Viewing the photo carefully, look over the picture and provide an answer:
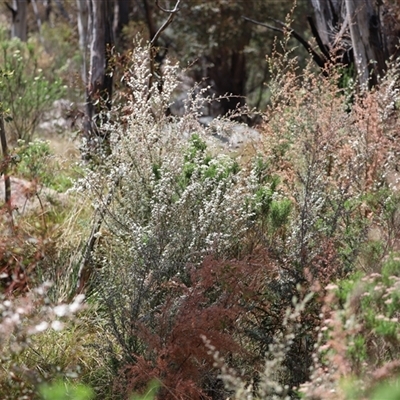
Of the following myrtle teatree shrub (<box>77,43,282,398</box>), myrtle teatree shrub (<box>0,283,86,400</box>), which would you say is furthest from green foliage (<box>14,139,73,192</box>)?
myrtle teatree shrub (<box>0,283,86,400</box>)

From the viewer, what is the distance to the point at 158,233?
4031mm

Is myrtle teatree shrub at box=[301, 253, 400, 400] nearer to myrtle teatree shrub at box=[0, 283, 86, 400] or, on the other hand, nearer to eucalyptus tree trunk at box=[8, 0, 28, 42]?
myrtle teatree shrub at box=[0, 283, 86, 400]

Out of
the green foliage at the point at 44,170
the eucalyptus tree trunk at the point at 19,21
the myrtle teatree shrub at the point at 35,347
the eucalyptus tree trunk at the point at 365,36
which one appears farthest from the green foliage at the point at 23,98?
the eucalyptus tree trunk at the point at 19,21

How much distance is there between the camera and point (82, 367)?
4.08m

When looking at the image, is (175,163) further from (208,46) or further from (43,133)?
(208,46)

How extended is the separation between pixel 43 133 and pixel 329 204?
21.4ft

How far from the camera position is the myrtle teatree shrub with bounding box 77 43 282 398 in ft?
12.4

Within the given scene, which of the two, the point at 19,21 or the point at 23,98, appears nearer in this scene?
the point at 23,98

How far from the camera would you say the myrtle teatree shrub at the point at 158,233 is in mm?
3770

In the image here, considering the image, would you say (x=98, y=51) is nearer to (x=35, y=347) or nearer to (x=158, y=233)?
(x=158, y=233)

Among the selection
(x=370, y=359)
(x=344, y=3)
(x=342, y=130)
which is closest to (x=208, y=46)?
(x=344, y=3)

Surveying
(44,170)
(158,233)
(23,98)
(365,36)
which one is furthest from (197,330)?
(23,98)

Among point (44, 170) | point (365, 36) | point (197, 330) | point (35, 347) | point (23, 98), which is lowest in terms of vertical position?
point (35, 347)

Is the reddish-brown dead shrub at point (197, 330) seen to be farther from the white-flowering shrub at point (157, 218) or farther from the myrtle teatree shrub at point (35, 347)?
the myrtle teatree shrub at point (35, 347)
